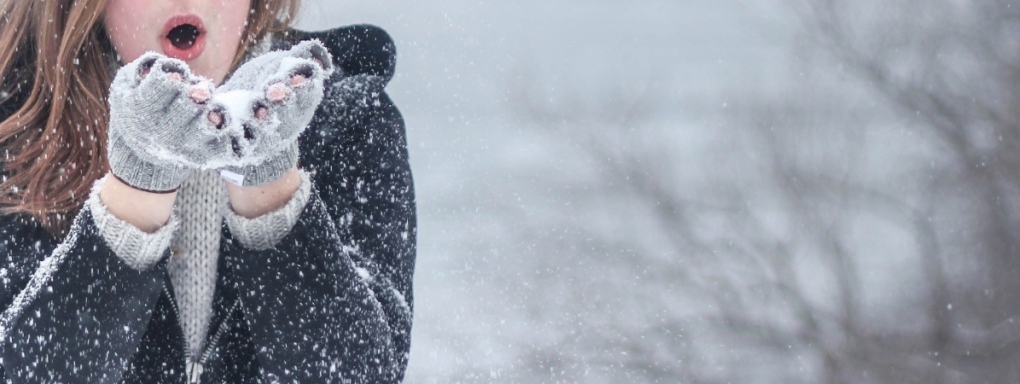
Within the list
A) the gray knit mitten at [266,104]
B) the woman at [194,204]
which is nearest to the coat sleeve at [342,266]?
the woman at [194,204]

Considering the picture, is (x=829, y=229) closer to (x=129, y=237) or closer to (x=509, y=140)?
(x=509, y=140)

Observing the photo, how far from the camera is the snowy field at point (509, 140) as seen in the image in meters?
14.1

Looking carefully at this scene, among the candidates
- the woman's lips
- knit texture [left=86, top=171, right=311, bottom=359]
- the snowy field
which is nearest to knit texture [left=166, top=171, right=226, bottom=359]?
knit texture [left=86, top=171, right=311, bottom=359]

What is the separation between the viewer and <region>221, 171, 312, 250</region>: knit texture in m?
0.88

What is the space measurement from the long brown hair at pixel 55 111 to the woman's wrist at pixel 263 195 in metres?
0.14

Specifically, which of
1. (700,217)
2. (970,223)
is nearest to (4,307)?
(970,223)

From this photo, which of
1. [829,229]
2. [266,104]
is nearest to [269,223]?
[266,104]

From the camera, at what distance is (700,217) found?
14289 millimetres

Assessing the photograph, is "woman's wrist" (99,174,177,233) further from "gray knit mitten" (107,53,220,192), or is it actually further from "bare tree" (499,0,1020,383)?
"bare tree" (499,0,1020,383)

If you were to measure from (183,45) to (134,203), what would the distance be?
0.17 meters

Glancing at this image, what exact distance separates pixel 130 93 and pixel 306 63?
4.8 inches

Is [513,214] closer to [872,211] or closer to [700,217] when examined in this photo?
[700,217]

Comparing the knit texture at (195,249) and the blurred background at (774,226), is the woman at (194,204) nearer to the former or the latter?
the knit texture at (195,249)

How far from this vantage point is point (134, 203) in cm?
83
